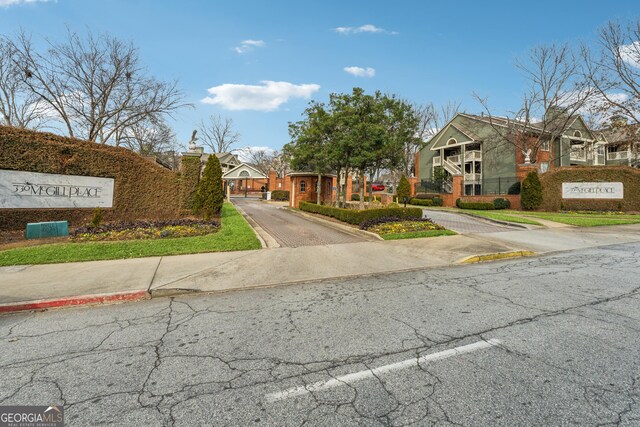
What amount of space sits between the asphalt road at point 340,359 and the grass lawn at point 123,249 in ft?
12.0

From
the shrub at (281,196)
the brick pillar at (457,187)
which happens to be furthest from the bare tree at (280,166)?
the brick pillar at (457,187)

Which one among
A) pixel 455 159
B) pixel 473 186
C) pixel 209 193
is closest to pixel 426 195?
pixel 473 186

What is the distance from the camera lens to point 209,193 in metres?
14.6

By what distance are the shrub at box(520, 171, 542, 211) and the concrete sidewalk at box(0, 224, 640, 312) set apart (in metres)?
11.7

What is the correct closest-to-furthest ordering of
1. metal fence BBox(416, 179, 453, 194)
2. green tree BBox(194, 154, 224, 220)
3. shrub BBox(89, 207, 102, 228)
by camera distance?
1. shrub BBox(89, 207, 102, 228)
2. green tree BBox(194, 154, 224, 220)
3. metal fence BBox(416, 179, 453, 194)

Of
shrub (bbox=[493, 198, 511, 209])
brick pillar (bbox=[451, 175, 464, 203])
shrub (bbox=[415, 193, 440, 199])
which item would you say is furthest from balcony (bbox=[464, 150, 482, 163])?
shrub (bbox=[493, 198, 511, 209])

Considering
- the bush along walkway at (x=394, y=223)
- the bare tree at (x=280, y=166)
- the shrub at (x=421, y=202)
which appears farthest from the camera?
the bare tree at (x=280, y=166)

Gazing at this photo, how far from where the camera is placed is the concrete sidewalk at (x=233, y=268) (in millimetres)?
5699

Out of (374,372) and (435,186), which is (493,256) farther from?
(435,186)

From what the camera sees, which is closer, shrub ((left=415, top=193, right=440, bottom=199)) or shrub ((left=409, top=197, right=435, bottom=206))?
shrub ((left=409, top=197, right=435, bottom=206))

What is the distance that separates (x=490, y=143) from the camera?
34.0 metres

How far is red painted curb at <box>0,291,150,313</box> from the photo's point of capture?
4996 mm

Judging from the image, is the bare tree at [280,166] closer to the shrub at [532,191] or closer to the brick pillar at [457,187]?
the brick pillar at [457,187]

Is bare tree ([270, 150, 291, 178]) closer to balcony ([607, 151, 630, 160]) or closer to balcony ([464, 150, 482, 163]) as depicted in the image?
balcony ([464, 150, 482, 163])
